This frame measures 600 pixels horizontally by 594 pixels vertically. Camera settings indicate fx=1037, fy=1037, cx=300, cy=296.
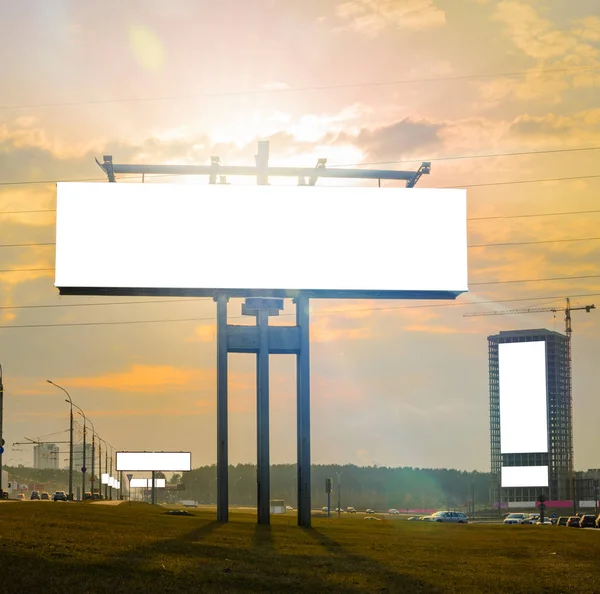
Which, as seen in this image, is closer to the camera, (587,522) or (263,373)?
(263,373)

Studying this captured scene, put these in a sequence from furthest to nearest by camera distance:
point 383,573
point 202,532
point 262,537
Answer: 1. point 202,532
2. point 262,537
3. point 383,573

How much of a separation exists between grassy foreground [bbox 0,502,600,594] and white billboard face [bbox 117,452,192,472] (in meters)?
124

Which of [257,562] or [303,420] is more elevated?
[303,420]

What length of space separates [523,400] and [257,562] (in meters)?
165

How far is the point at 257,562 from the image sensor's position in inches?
1003

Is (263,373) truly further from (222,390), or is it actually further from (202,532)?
(202,532)

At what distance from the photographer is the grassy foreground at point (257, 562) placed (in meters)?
20.7

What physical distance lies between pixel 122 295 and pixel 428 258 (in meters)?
13.8

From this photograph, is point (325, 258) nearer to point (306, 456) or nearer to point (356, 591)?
point (306, 456)

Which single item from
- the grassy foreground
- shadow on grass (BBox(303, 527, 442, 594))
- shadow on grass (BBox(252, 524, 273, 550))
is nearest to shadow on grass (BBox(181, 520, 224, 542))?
the grassy foreground

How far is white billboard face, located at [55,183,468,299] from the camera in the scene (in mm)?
45156

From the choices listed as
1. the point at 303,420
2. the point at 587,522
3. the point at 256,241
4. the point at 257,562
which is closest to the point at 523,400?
the point at 587,522

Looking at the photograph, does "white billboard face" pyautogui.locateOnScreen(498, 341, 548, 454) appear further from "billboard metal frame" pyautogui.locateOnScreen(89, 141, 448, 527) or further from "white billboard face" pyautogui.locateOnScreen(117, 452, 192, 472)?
"billboard metal frame" pyautogui.locateOnScreen(89, 141, 448, 527)

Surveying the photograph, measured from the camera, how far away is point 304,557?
91.0 ft
